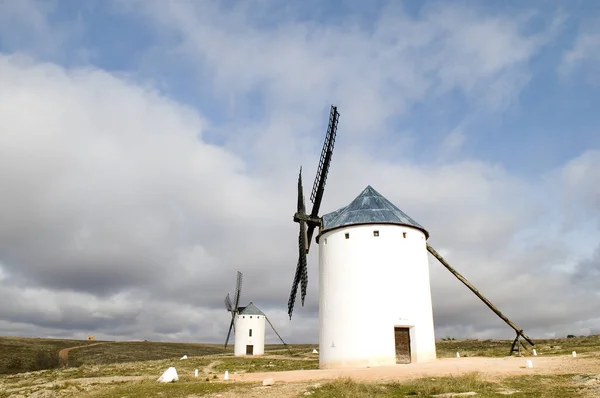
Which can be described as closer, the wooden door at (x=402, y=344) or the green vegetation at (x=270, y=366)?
the wooden door at (x=402, y=344)

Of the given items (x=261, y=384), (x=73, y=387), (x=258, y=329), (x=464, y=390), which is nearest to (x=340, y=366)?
(x=261, y=384)

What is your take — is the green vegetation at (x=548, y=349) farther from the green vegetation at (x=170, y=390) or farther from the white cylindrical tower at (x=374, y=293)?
the green vegetation at (x=170, y=390)

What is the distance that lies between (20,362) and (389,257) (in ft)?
151

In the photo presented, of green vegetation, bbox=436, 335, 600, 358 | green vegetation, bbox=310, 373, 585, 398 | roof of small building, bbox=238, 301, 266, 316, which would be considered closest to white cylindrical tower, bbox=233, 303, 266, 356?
roof of small building, bbox=238, 301, 266, 316

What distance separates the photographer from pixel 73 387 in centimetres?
1939

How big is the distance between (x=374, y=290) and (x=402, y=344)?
121 inches

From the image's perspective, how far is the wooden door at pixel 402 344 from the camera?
874 inches

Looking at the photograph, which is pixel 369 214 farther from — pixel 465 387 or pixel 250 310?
pixel 250 310

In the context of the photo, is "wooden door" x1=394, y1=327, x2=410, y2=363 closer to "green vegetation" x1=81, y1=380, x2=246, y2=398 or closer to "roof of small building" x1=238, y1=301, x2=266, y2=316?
"green vegetation" x1=81, y1=380, x2=246, y2=398

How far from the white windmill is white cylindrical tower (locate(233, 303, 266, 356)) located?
3463 cm

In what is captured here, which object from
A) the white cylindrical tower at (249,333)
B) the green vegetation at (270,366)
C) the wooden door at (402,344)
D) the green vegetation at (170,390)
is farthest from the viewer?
the white cylindrical tower at (249,333)

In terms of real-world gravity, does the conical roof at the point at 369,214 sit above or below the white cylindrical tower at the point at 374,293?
above

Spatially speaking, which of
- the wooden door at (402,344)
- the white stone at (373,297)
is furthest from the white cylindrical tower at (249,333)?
the wooden door at (402,344)

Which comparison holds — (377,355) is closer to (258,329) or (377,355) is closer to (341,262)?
(341,262)
